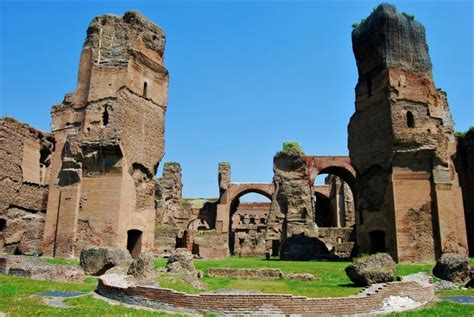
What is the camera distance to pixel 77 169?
18797 mm

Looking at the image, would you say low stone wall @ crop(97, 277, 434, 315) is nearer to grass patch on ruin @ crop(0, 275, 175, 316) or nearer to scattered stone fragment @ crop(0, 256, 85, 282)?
grass patch on ruin @ crop(0, 275, 175, 316)

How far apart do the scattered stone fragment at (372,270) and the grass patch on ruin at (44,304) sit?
19.1 ft

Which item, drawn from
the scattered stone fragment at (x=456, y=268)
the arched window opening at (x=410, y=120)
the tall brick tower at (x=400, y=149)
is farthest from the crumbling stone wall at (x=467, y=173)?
the scattered stone fragment at (x=456, y=268)

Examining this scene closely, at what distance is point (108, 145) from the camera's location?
60.9ft

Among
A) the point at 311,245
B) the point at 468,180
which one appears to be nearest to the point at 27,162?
the point at 311,245

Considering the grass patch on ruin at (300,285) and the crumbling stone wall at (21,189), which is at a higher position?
the crumbling stone wall at (21,189)

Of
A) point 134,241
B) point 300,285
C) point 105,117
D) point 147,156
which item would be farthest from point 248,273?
point 105,117

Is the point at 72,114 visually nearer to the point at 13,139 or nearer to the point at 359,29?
the point at 13,139

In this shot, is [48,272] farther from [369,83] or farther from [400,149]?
[369,83]

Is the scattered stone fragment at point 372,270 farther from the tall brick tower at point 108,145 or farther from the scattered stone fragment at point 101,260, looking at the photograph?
the tall brick tower at point 108,145

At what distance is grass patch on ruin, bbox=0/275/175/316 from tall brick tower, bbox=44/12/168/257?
7617mm

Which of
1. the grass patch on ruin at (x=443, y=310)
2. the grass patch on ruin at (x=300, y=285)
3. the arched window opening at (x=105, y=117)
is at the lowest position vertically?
the grass patch on ruin at (x=443, y=310)

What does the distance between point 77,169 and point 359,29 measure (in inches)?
631

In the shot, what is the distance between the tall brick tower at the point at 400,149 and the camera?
18.4m
